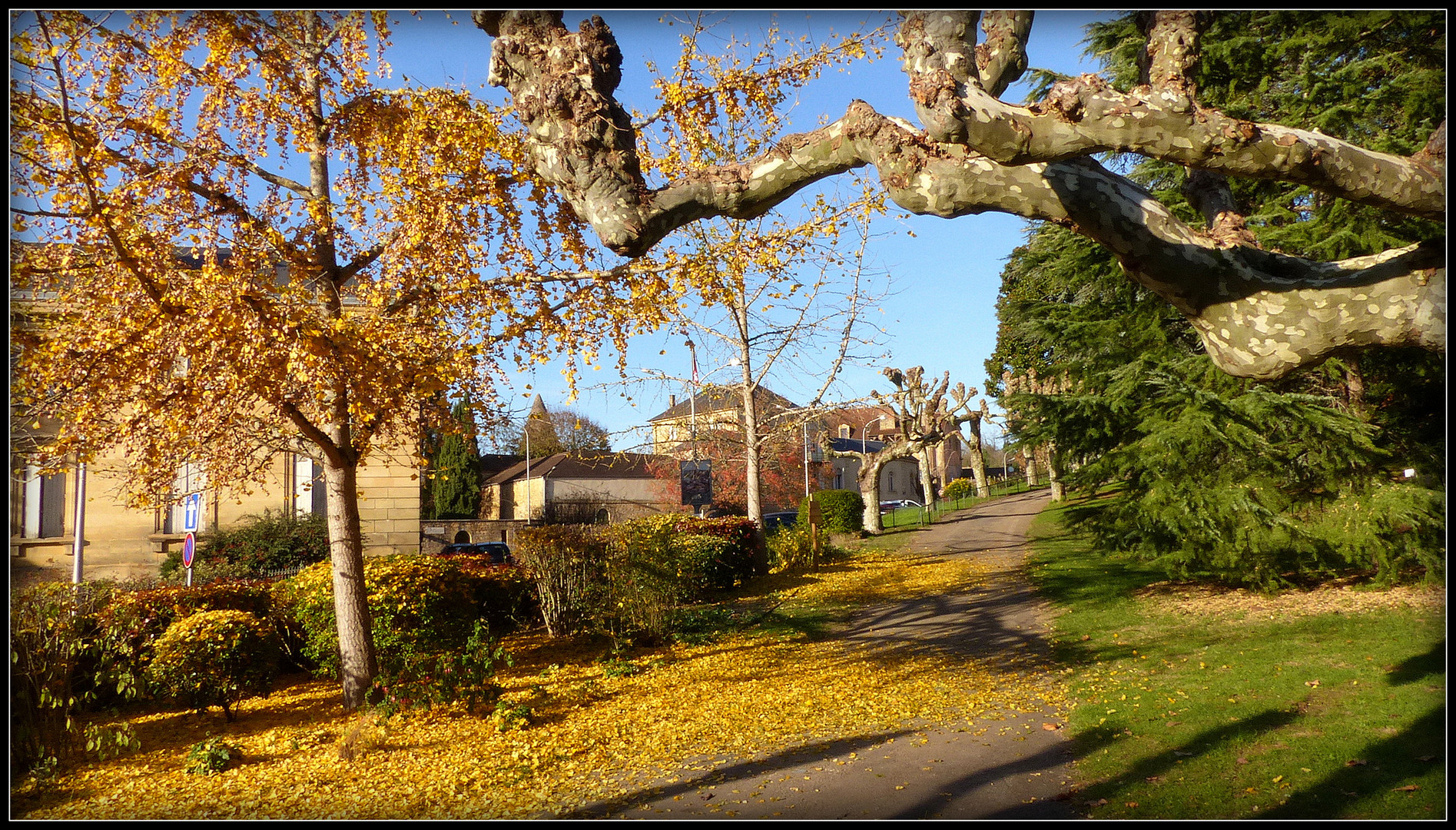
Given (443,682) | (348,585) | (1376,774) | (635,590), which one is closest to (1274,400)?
(1376,774)

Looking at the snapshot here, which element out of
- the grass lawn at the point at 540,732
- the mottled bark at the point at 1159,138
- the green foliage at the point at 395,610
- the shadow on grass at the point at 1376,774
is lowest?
the grass lawn at the point at 540,732

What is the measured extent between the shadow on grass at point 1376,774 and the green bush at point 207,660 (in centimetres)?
837

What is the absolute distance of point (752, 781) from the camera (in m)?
5.57

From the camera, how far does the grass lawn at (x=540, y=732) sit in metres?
5.58

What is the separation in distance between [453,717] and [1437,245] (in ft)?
25.1

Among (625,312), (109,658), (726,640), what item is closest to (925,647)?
(726,640)

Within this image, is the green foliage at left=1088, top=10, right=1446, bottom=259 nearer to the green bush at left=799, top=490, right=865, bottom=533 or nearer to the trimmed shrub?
the trimmed shrub

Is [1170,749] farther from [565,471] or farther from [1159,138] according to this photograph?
[565,471]

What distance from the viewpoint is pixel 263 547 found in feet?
51.2

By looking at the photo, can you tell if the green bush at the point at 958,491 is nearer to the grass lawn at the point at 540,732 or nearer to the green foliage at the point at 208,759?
the grass lawn at the point at 540,732

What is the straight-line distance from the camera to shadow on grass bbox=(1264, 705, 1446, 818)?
179 inches

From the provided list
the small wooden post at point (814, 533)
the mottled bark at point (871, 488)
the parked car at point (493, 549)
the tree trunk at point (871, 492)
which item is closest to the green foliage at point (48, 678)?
the parked car at point (493, 549)

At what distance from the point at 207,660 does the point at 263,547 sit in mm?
8723

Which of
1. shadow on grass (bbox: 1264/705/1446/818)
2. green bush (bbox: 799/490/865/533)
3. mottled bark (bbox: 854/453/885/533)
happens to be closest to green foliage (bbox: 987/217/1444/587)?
shadow on grass (bbox: 1264/705/1446/818)
